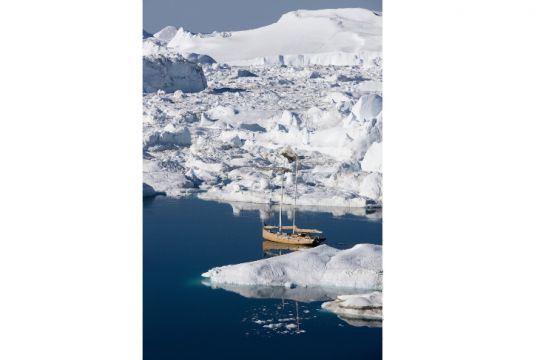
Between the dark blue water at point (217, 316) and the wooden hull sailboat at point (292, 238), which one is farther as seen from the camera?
the wooden hull sailboat at point (292, 238)

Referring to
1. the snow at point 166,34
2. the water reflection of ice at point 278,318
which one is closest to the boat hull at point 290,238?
the water reflection of ice at point 278,318

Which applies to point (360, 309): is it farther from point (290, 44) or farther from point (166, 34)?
point (166, 34)

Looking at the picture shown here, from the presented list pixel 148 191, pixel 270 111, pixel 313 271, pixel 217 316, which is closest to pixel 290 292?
pixel 313 271

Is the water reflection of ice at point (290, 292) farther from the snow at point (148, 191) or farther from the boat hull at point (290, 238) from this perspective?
the snow at point (148, 191)

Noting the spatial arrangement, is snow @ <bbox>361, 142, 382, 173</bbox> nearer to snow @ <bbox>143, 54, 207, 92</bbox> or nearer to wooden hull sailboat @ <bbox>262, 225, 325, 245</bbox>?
wooden hull sailboat @ <bbox>262, 225, 325, 245</bbox>
